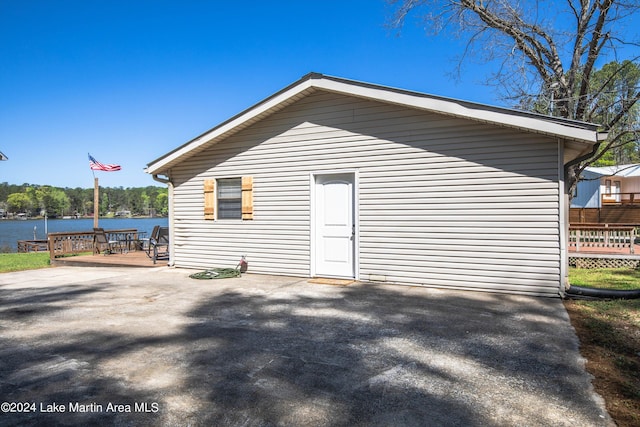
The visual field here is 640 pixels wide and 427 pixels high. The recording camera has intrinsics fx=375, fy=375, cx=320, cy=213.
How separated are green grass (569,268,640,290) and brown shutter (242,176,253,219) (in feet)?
20.7

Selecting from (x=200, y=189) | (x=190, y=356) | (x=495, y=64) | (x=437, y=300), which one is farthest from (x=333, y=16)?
(x=190, y=356)

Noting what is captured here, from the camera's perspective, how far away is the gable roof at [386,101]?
204 inches

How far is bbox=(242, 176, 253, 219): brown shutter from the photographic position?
312 inches

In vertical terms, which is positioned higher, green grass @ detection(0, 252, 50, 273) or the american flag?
the american flag

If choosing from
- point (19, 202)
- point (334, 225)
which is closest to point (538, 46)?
point (334, 225)

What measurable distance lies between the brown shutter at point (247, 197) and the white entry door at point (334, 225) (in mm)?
1491

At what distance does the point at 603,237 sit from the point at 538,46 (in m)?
5.64

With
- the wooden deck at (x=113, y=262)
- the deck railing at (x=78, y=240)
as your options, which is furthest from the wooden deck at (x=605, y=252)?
the deck railing at (x=78, y=240)

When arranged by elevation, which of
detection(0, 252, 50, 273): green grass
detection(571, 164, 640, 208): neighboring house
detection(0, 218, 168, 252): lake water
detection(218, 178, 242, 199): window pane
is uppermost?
detection(571, 164, 640, 208): neighboring house

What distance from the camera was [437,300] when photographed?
552 centimetres

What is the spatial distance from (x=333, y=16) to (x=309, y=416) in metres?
13.1

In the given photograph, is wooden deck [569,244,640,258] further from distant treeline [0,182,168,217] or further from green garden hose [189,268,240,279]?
distant treeline [0,182,168,217]

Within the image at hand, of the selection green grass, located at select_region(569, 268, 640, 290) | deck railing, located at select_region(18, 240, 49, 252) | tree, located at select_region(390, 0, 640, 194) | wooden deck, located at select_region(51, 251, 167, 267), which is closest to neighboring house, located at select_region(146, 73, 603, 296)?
wooden deck, located at select_region(51, 251, 167, 267)

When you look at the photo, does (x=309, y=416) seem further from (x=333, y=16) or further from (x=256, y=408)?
(x=333, y=16)
